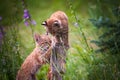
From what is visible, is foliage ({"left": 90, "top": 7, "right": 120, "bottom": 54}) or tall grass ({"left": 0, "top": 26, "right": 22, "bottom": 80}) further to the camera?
foliage ({"left": 90, "top": 7, "right": 120, "bottom": 54})

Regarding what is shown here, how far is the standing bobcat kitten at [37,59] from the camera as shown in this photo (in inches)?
199

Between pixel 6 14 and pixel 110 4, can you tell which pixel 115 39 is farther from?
pixel 6 14

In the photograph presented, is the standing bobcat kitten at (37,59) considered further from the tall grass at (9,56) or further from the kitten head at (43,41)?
the tall grass at (9,56)

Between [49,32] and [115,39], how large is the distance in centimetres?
118

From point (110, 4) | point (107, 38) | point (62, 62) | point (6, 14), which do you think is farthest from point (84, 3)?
point (62, 62)

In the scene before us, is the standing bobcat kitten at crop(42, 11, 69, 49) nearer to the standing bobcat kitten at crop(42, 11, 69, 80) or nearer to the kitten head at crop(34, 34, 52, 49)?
the standing bobcat kitten at crop(42, 11, 69, 80)

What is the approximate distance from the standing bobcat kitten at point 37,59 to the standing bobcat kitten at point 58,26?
184 mm

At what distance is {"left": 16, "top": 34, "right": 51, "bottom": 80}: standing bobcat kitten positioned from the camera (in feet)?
16.6

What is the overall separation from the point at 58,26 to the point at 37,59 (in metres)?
0.61

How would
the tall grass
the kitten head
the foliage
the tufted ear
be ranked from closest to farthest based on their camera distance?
the tufted ear, the kitten head, the tall grass, the foliage

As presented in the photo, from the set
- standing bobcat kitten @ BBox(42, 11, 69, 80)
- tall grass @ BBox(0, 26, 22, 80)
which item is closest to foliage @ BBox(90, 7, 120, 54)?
standing bobcat kitten @ BBox(42, 11, 69, 80)

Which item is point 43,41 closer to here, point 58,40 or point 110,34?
point 58,40

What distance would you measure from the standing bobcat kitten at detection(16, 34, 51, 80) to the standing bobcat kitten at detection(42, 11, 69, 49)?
7.2 inches

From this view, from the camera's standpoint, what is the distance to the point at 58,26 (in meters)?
4.80
